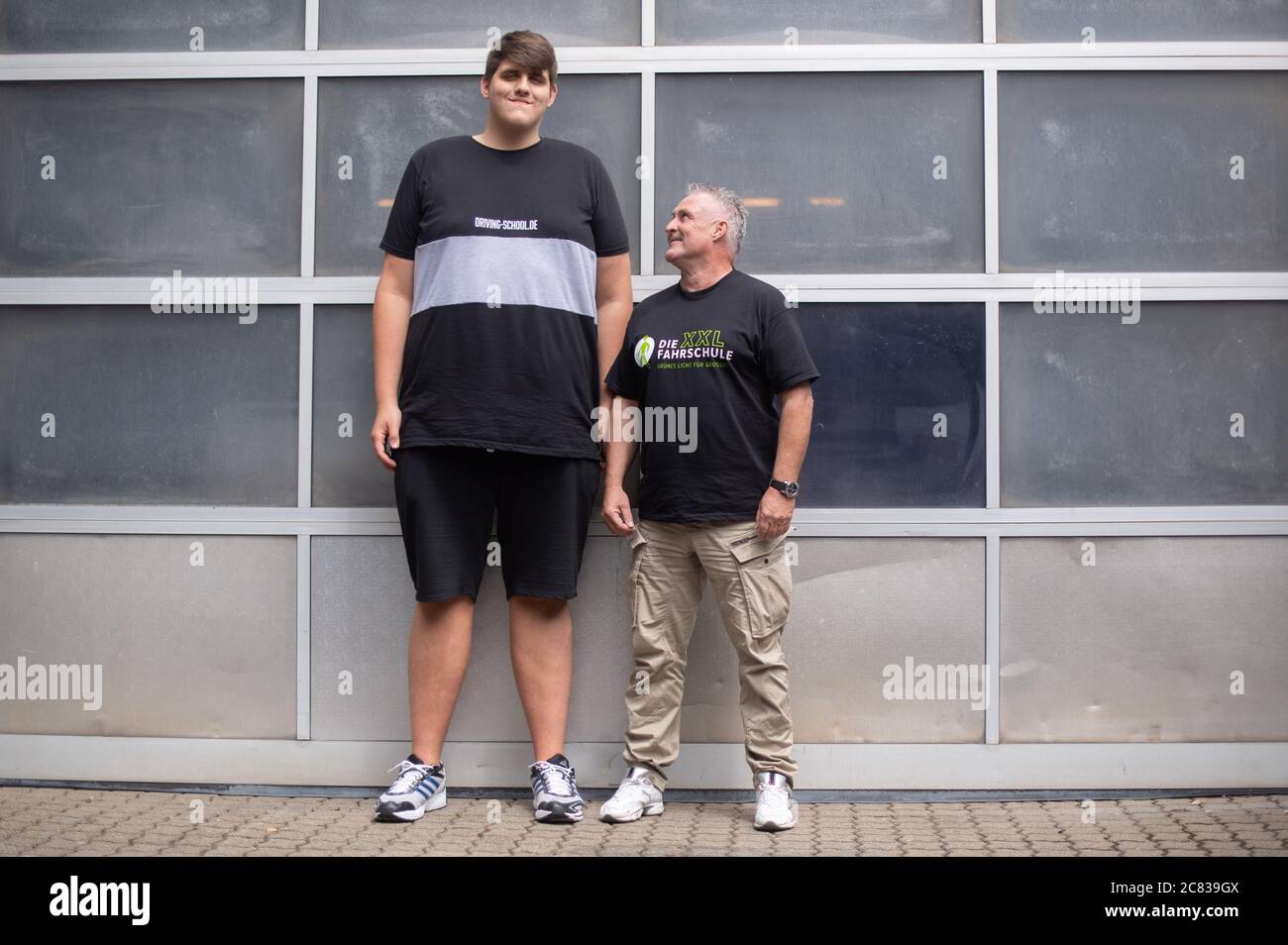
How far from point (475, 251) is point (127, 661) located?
6.07 ft

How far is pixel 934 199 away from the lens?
13.8 feet

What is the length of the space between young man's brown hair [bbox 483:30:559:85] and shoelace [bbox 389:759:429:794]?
214 cm

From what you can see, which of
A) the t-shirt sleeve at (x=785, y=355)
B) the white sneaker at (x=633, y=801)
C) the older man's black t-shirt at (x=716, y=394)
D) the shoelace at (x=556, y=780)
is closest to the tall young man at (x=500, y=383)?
the shoelace at (x=556, y=780)

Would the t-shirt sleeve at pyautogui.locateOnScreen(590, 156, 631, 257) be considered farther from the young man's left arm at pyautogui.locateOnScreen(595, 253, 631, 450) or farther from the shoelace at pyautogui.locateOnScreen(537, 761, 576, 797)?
the shoelace at pyautogui.locateOnScreen(537, 761, 576, 797)

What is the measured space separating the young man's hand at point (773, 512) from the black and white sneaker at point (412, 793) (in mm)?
1286

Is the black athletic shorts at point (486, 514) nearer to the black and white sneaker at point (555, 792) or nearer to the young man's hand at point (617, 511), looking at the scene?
the young man's hand at point (617, 511)

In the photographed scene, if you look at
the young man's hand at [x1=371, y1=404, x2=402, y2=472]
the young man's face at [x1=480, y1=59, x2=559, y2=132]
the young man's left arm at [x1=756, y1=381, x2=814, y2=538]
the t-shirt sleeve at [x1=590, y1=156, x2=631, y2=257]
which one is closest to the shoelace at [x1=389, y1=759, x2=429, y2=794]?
the young man's hand at [x1=371, y1=404, x2=402, y2=472]

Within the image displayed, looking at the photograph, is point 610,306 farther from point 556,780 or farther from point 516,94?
point 556,780

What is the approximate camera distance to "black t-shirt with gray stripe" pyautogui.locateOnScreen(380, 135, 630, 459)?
12.5ft

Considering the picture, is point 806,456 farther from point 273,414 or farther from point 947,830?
point 273,414

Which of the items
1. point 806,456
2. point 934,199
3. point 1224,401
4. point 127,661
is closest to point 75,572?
point 127,661

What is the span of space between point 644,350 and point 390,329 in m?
0.80

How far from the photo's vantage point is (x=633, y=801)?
3.79 meters

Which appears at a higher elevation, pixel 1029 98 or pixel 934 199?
pixel 1029 98
